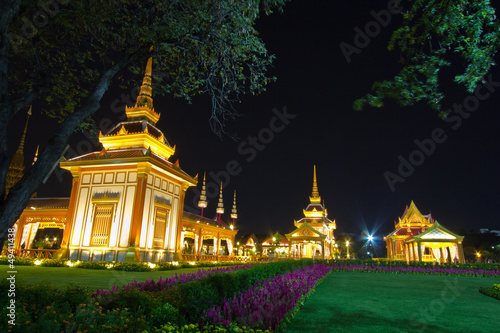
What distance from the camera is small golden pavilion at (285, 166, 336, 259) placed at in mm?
34375

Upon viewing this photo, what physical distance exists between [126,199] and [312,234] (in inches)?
878

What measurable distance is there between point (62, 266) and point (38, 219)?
9767 millimetres

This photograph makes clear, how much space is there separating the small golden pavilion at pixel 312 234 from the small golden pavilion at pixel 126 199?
56.1 feet

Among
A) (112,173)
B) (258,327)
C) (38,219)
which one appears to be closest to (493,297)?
(258,327)

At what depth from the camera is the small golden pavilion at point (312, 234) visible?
34.4 metres

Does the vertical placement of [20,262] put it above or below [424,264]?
below

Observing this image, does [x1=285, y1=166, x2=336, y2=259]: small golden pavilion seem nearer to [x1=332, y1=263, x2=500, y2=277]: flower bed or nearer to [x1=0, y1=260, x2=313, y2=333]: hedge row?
[x1=332, y1=263, x2=500, y2=277]: flower bed

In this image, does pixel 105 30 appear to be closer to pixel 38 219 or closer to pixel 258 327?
pixel 258 327

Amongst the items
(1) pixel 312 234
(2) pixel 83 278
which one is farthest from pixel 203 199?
(2) pixel 83 278

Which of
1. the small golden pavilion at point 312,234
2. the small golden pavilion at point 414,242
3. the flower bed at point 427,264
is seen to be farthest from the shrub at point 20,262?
the small golden pavilion at point 414,242

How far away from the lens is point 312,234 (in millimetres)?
33938

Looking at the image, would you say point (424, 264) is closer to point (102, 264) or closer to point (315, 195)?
point (102, 264)

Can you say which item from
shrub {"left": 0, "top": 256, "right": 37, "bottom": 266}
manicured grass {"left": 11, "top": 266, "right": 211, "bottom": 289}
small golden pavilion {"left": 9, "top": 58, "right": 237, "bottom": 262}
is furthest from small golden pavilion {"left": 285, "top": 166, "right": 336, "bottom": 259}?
shrub {"left": 0, "top": 256, "right": 37, "bottom": 266}

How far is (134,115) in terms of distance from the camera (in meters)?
22.9
